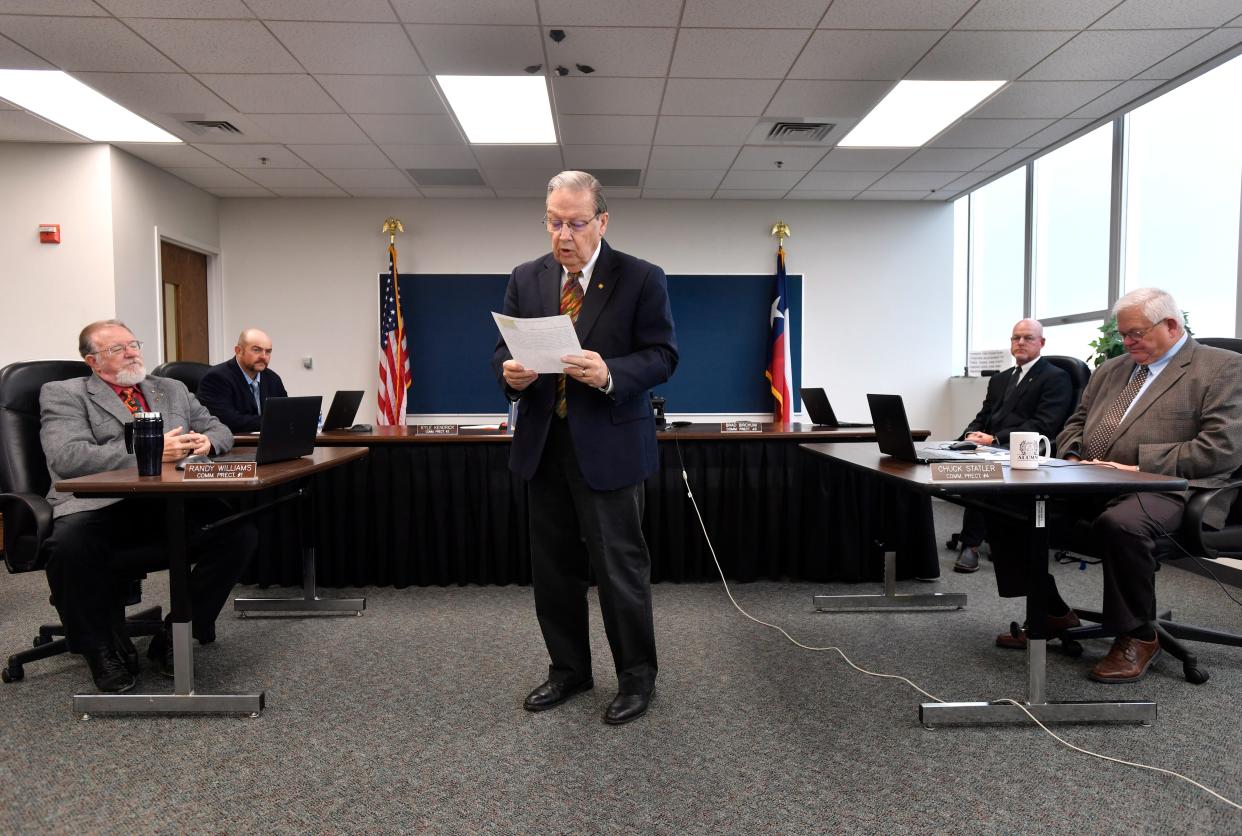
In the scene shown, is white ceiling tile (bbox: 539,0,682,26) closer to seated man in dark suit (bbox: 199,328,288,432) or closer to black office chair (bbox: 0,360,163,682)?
seated man in dark suit (bbox: 199,328,288,432)

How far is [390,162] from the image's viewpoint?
17.3ft

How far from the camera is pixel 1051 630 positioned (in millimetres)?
2594

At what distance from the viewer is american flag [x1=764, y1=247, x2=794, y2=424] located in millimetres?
6281

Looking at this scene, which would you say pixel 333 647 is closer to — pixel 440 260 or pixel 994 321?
pixel 440 260

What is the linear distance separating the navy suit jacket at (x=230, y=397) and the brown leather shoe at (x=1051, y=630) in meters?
3.28

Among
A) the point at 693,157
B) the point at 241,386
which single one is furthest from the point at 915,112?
the point at 241,386

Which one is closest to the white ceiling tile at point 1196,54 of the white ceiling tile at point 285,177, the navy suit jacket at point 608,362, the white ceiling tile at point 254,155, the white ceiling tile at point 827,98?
the white ceiling tile at point 827,98

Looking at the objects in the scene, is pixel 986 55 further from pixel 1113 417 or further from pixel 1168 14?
pixel 1113 417

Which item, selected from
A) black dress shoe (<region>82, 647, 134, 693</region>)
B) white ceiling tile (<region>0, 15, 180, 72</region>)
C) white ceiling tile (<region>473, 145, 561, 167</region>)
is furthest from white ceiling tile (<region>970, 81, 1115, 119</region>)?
black dress shoe (<region>82, 647, 134, 693</region>)

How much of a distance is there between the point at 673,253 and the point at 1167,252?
3565 millimetres

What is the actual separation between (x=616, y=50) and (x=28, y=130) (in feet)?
12.8

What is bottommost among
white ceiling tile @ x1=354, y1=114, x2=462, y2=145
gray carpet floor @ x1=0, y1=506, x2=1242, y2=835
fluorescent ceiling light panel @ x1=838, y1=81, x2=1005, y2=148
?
gray carpet floor @ x1=0, y1=506, x2=1242, y2=835

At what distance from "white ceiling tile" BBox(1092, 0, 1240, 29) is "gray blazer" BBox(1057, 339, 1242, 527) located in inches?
70.5

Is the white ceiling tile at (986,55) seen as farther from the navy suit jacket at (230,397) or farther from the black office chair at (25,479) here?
the black office chair at (25,479)
